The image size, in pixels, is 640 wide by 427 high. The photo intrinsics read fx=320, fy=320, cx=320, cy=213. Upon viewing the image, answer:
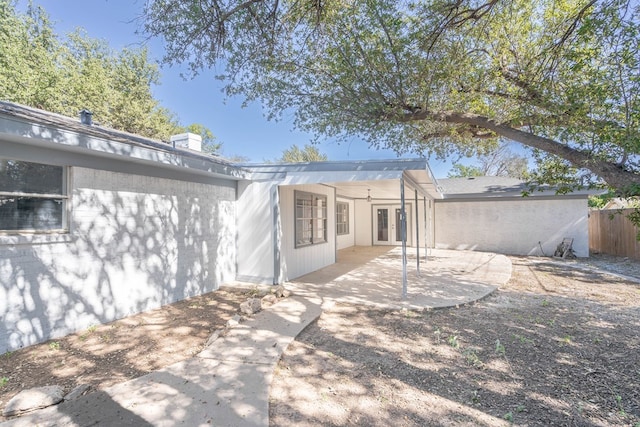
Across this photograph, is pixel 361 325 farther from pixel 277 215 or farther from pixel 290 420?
pixel 277 215

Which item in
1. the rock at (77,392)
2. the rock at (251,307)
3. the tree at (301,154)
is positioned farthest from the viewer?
the tree at (301,154)

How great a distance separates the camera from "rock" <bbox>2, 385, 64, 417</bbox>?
260cm

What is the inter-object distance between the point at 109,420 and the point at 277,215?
201 inches

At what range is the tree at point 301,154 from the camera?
3175 centimetres

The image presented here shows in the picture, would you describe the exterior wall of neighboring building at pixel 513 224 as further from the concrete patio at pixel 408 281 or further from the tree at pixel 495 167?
the tree at pixel 495 167

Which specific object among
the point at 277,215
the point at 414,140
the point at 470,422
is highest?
the point at 414,140

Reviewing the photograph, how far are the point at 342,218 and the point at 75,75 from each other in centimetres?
1565

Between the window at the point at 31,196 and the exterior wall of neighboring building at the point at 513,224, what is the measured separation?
13809 millimetres

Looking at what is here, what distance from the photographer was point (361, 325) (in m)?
4.82

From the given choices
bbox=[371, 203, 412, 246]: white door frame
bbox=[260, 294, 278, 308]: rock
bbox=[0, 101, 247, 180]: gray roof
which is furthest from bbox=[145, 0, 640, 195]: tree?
bbox=[371, 203, 412, 246]: white door frame

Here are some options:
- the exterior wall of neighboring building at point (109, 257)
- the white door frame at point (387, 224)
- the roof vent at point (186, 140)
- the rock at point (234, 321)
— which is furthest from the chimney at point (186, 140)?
the white door frame at point (387, 224)

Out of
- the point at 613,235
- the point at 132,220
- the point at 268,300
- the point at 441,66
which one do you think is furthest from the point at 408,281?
the point at 613,235

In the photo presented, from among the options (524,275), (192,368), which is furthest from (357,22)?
(524,275)

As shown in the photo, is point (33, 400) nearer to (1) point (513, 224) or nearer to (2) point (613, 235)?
(1) point (513, 224)
